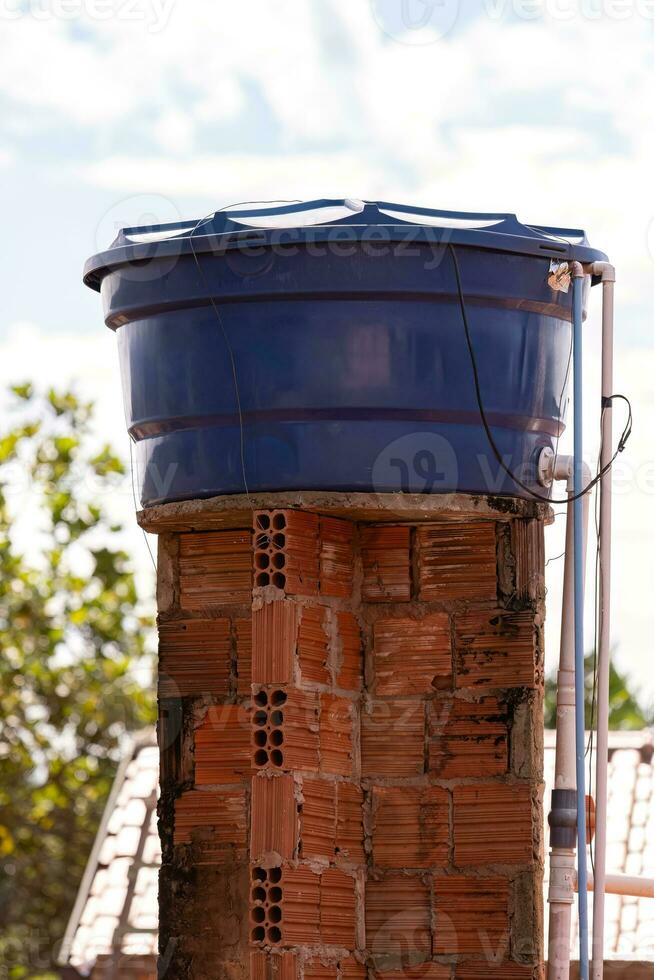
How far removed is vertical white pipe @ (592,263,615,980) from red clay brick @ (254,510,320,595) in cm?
72

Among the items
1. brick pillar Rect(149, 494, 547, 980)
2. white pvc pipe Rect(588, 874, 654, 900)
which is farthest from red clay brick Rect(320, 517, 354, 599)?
white pvc pipe Rect(588, 874, 654, 900)

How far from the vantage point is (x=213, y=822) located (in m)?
3.71

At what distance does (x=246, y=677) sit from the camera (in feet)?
12.3

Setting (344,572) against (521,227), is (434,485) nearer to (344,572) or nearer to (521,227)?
(344,572)

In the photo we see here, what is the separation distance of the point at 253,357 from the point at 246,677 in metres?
0.79

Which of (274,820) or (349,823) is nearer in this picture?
(274,820)

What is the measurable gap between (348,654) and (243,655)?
0.27 m

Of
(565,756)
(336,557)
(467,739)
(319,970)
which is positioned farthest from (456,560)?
(319,970)

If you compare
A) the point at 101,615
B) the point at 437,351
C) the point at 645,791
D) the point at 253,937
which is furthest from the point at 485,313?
the point at 101,615

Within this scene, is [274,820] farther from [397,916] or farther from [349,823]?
[397,916]

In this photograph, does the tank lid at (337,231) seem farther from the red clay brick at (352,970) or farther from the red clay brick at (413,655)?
the red clay brick at (352,970)

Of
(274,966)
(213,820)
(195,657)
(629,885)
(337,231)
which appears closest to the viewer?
(274,966)

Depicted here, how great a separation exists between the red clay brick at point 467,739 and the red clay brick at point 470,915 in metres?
0.25

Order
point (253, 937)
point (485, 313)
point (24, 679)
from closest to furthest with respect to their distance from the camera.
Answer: point (253, 937) → point (485, 313) → point (24, 679)
